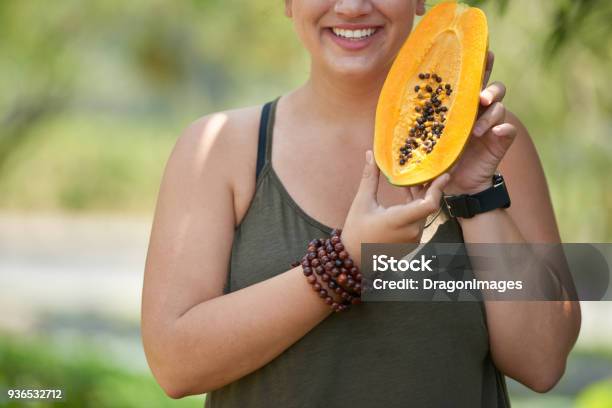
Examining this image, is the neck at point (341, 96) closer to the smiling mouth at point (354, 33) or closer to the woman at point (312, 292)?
the woman at point (312, 292)

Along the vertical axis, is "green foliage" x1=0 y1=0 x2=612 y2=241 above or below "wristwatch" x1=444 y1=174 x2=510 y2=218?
above

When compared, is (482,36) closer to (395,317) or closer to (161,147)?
(395,317)

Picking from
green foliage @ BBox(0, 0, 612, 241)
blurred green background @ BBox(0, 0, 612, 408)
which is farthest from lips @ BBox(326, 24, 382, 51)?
green foliage @ BBox(0, 0, 612, 241)

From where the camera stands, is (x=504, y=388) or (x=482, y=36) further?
(x=504, y=388)

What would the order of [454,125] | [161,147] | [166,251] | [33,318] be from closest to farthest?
1. [454,125]
2. [166,251]
3. [33,318]
4. [161,147]

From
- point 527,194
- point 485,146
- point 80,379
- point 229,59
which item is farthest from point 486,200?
point 229,59

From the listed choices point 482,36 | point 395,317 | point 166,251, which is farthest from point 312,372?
point 482,36

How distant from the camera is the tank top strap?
6.39ft

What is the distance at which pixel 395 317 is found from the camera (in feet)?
6.08

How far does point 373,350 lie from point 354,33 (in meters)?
0.63

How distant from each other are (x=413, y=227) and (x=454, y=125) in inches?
9.4

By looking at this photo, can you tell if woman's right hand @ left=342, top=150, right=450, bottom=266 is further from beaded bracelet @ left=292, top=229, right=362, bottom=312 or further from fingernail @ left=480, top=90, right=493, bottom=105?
A: fingernail @ left=480, top=90, right=493, bottom=105

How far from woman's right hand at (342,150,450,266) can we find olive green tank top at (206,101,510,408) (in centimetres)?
18

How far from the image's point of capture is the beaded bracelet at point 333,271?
1.71 meters
